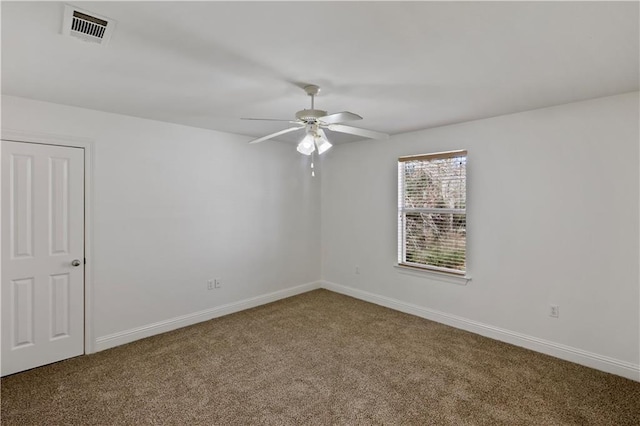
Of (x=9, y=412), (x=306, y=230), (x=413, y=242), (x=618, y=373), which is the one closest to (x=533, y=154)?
(x=413, y=242)

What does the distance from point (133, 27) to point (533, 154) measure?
3483 mm

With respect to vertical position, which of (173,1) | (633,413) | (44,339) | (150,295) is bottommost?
(633,413)

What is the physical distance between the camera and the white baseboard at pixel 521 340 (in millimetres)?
2771

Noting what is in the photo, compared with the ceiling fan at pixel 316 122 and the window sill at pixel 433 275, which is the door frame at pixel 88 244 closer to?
the ceiling fan at pixel 316 122

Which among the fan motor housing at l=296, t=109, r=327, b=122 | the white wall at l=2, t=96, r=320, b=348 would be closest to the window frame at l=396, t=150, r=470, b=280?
the white wall at l=2, t=96, r=320, b=348

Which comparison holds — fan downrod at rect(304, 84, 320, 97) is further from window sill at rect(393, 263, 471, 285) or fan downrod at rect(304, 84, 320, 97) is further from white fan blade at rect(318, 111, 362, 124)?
window sill at rect(393, 263, 471, 285)

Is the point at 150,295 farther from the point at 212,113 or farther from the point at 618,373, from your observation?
the point at 618,373

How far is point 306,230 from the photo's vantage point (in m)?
5.24

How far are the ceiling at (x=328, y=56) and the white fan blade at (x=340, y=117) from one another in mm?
304

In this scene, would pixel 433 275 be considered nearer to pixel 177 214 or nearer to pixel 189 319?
pixel 189 319

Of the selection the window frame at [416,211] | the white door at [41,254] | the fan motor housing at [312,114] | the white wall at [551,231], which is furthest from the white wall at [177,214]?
the fan motor housing at [312,114]

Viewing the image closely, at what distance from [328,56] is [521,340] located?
3.31 metres

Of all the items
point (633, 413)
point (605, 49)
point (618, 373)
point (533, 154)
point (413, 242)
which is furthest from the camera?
point (413, 242)

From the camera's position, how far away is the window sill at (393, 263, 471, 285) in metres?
3.76
